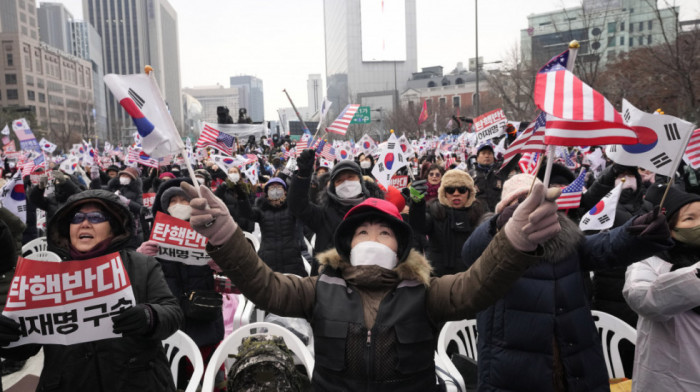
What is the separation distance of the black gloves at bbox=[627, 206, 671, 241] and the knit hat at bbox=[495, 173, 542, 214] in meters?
0.52

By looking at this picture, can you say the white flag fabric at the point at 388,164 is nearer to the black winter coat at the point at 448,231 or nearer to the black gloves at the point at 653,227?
the black winter coat at the point at 448,231

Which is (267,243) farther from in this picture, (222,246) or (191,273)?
(222,246)

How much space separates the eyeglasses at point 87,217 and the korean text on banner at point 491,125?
7.55 metres

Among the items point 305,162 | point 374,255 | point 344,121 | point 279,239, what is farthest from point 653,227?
point 344,121

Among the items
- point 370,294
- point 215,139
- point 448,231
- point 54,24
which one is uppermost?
point 54,24

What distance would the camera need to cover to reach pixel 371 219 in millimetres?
2391

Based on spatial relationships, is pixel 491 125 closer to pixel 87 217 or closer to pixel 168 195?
pixel 168 195

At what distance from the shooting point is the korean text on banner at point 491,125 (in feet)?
29.3

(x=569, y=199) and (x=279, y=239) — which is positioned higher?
(x=569, y=199)

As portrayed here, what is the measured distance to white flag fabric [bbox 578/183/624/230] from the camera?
12.5 ft

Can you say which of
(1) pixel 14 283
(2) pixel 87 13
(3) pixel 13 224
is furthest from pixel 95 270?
(2) pixel 87 13

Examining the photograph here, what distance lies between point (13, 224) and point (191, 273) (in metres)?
1.84

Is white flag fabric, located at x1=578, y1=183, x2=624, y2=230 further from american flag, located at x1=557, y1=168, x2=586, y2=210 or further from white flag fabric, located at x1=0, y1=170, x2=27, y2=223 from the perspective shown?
white flag fabric, located at x1=0, y1=170, x2=27, y2=223

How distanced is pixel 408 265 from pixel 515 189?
2.96 ft
